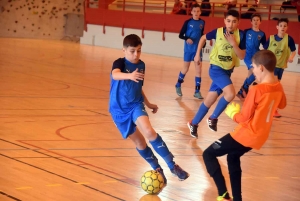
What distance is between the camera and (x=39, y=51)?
845 inches

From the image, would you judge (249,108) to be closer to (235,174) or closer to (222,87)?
(235,174)

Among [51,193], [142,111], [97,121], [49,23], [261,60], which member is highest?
[261,60]

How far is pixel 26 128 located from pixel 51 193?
288 cm

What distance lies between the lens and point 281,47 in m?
10.9

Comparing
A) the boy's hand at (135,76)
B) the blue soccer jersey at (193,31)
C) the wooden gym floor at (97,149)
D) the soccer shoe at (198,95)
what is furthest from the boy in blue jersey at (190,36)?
the boy's hand at (135,76)

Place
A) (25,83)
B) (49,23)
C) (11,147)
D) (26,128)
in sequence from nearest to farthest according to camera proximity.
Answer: (11,147) → (26,128) → (25,83) → (49,23)

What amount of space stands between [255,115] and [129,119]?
1.36m

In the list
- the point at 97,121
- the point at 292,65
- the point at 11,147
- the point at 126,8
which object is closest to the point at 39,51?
the point at 126,8

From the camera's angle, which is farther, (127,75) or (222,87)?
(222,87)

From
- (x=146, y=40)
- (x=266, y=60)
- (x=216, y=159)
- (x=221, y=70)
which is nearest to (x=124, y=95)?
(x=216, y=159)

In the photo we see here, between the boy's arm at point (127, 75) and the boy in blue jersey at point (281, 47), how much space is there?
19.5ft

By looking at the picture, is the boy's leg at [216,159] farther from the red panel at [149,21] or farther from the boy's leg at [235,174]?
the red panel at [149,21]

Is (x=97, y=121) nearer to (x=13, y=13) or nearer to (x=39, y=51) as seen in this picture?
(x=39, y=51)

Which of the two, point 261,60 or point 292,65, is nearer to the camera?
point 261,60
